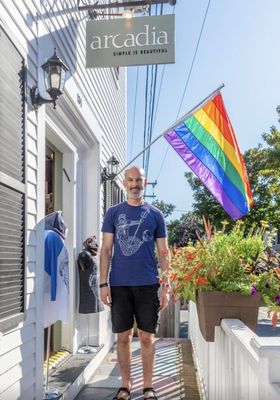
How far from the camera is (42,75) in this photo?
3.10 meters

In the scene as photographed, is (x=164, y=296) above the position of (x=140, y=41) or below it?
below

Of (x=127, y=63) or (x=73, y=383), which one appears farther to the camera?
(x=127, y=63)

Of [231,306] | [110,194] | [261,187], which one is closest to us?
[231,306]

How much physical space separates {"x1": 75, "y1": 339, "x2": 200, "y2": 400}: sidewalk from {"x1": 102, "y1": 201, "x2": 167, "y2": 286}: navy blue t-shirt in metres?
1.15

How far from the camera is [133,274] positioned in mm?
3045

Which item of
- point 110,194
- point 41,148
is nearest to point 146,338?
point 41,148

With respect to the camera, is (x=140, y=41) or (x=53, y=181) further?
(x=53, y=181)

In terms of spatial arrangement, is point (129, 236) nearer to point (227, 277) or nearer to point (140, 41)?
point (227, 277)

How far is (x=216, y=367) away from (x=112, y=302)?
2.65 feet

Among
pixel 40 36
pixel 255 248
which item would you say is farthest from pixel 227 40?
pixel 255 248

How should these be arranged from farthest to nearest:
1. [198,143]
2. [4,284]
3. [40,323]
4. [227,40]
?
[227,40]
[198,143]
[40,323]
[4,284]

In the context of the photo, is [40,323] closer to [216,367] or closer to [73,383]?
[73,383]

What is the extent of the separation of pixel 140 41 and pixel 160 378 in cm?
307

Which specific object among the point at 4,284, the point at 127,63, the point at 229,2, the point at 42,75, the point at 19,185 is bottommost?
the point at 4,284
